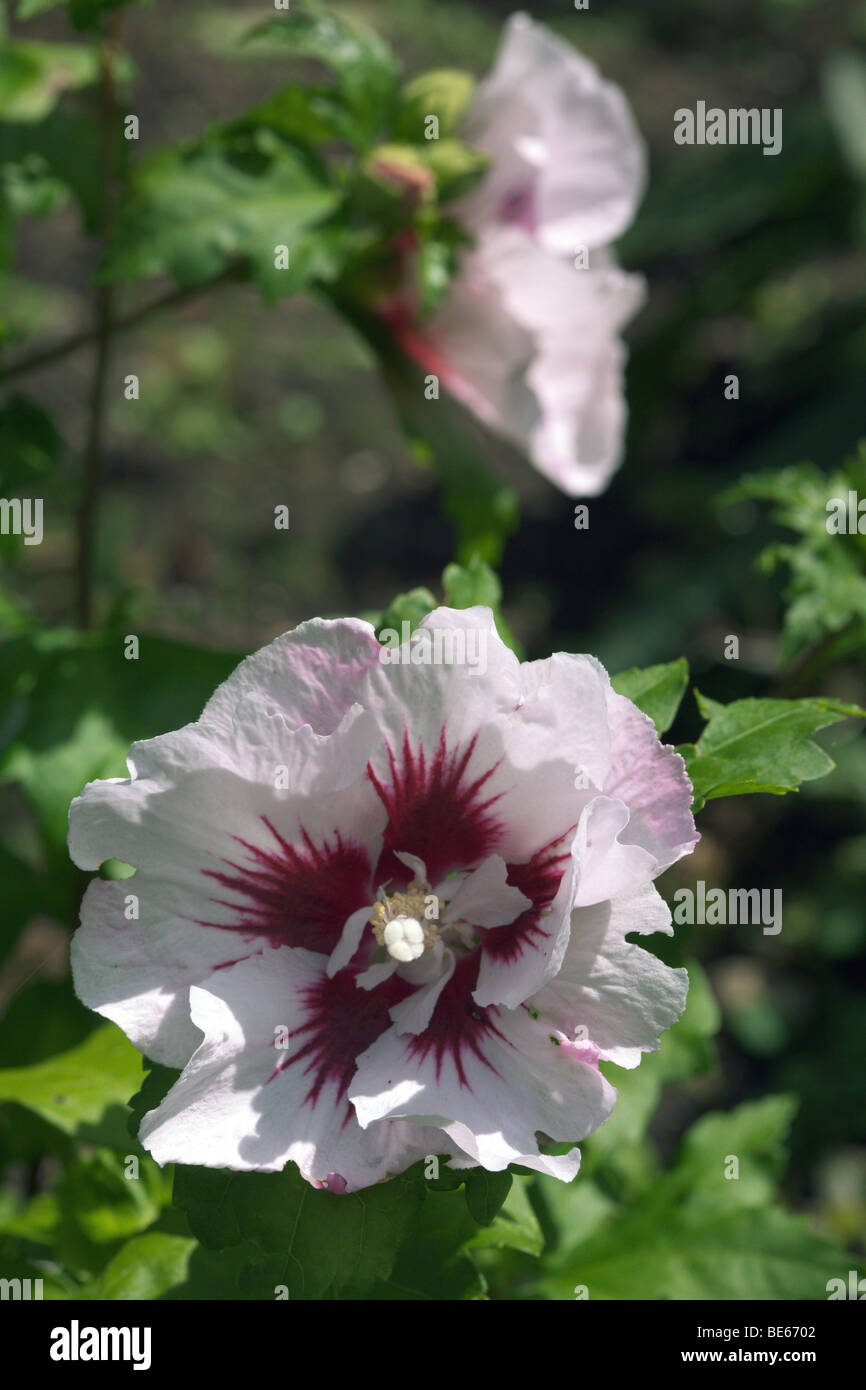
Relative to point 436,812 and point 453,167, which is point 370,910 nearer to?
point 436,812

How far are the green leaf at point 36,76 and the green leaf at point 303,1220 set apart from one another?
5.04 ft

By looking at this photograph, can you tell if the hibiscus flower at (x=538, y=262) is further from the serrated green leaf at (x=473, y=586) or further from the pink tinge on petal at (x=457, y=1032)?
the pink tinge on petal at (x=457, y=1032)

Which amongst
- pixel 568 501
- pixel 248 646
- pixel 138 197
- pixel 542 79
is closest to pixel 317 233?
pixel 138 197

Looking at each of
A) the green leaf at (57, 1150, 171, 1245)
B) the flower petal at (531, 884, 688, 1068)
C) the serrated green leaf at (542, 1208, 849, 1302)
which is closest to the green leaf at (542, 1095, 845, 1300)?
the serrated green leaf at (542, 1208, 849, 1302)

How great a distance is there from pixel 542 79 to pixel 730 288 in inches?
102

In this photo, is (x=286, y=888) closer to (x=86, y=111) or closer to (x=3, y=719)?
(x=3, y=719)

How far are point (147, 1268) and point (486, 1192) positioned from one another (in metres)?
0.49

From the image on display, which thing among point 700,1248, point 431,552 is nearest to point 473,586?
point 700,1248

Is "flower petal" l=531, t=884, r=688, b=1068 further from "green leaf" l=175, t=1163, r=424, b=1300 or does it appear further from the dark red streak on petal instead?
"green leaf" l=175, t=1163, r=424, b=1300

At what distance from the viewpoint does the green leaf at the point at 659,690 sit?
133 centimetres

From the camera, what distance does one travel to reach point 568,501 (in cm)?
446

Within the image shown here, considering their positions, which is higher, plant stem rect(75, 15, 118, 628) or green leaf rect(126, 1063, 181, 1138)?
plant stem rect(75, 15, 118, 628)

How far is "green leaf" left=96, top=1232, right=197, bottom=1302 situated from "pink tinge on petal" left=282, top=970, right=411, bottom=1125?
39 centimetres

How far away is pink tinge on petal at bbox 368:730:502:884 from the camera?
47.0 inches
